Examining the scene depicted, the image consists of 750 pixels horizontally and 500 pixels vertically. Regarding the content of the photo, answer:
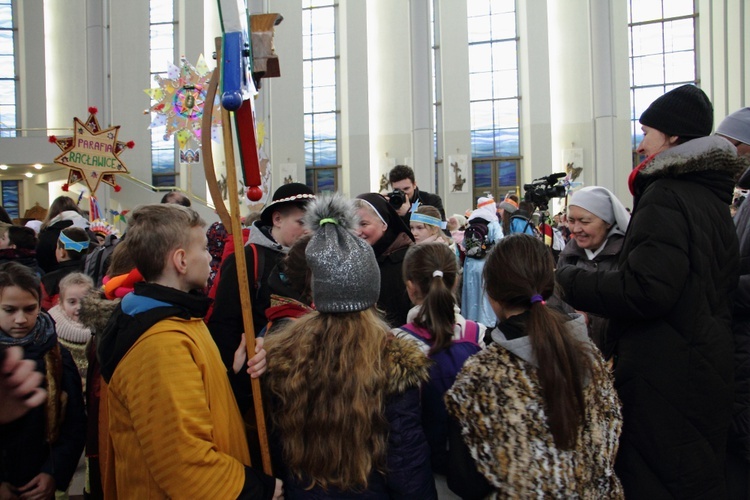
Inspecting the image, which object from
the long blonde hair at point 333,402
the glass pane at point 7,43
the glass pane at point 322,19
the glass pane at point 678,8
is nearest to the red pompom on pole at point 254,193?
the long blonde hair at point 333,402

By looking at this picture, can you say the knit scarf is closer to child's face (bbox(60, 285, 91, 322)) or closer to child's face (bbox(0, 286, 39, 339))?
child's face (bbox(0, 286, 39, 339))

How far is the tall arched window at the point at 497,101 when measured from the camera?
19.8 m

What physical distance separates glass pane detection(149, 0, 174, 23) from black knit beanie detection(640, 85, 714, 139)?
2155cm

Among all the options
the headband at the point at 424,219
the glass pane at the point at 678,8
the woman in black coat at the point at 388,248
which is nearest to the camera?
the woman in black coat at the point at 388,248

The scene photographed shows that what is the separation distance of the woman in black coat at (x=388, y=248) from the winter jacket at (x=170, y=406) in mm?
1424

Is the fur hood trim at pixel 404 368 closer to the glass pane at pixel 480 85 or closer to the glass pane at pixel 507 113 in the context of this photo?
the glass pane at pixel 507 113

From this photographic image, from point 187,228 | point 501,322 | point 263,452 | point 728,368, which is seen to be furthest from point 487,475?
point 187,228

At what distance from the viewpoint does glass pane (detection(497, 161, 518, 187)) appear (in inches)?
778

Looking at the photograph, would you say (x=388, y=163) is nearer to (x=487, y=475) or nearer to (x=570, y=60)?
(x=570, y=60)

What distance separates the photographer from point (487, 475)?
1.74 m

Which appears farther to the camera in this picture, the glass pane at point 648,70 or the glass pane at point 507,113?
the glass pane at point 507,113

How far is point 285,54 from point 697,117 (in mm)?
18709

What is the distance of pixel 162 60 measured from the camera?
2066 centimetres

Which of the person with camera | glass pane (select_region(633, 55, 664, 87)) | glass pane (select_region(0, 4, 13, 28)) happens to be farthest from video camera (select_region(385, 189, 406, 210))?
glass pane (select_region(0, 4, 13, 28))
